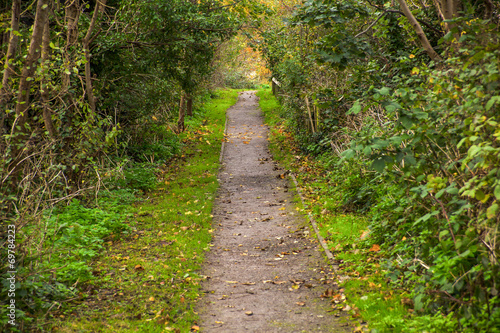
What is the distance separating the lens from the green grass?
18.2ft

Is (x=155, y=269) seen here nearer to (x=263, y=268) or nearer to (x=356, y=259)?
(x=263, y=268)

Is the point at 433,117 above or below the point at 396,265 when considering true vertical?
above

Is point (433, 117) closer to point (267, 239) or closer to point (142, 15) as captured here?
point (267, 239)

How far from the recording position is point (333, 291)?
20.7 ft

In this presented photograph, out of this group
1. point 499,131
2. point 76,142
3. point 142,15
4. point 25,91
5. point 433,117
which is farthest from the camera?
point 142,15

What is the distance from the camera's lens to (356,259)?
23.3 feet

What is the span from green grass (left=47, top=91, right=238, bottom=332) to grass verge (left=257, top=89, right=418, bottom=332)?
2.30 metres

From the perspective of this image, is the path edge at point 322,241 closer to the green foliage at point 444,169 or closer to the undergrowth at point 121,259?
the green foliage at point 444,169

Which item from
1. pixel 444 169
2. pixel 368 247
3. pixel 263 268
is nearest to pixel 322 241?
pixel 368 247

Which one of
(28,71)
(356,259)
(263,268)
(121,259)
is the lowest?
(263,268)

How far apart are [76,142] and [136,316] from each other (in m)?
5.24

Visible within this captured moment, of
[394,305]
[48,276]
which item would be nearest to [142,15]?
[48,276]

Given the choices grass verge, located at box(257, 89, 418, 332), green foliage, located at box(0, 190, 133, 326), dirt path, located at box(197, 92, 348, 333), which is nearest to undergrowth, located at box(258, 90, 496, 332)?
grass verge, located at box(257, 89, 418, 332)

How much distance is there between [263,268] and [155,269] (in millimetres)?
1859
